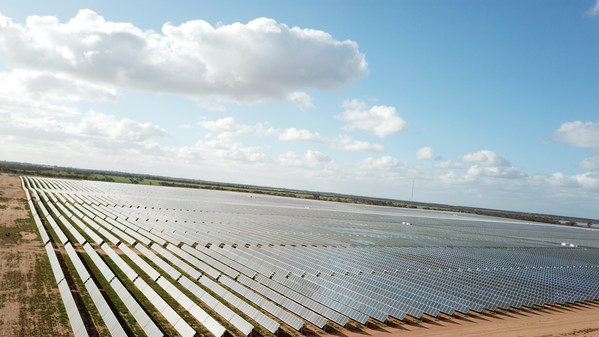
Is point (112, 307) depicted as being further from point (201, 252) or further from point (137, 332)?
point (201, 252)

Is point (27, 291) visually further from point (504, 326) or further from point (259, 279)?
point (504, 326)

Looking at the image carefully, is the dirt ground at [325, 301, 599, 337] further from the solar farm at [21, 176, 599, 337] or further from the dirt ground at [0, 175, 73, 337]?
the dirt ground at [0, 175, 73, 337]

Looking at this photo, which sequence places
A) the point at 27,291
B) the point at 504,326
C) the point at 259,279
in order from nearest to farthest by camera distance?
the point at 27,291 < the point at 504,326 < the point at 259,279

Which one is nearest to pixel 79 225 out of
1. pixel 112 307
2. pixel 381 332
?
pixel 112 307

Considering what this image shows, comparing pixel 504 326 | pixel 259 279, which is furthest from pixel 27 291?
pixel 504 326

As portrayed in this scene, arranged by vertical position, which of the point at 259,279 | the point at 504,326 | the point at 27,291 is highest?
the point at 259,279

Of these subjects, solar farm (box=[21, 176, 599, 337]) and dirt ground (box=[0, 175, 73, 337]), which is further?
solar farm (box=[21, 176, 599, 337])

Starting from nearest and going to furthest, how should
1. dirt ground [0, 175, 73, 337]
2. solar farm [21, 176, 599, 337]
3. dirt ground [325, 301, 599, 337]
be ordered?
1. dirt ground [0, 175, 73, 337]
2. solar farm [21, 176, 599, 337]
3. dirt ground [325, 301, 599, 337]

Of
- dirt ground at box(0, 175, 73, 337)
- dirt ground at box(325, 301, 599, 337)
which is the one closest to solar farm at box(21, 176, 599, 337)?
dirt ground at box(325, 301, 599, 337)
